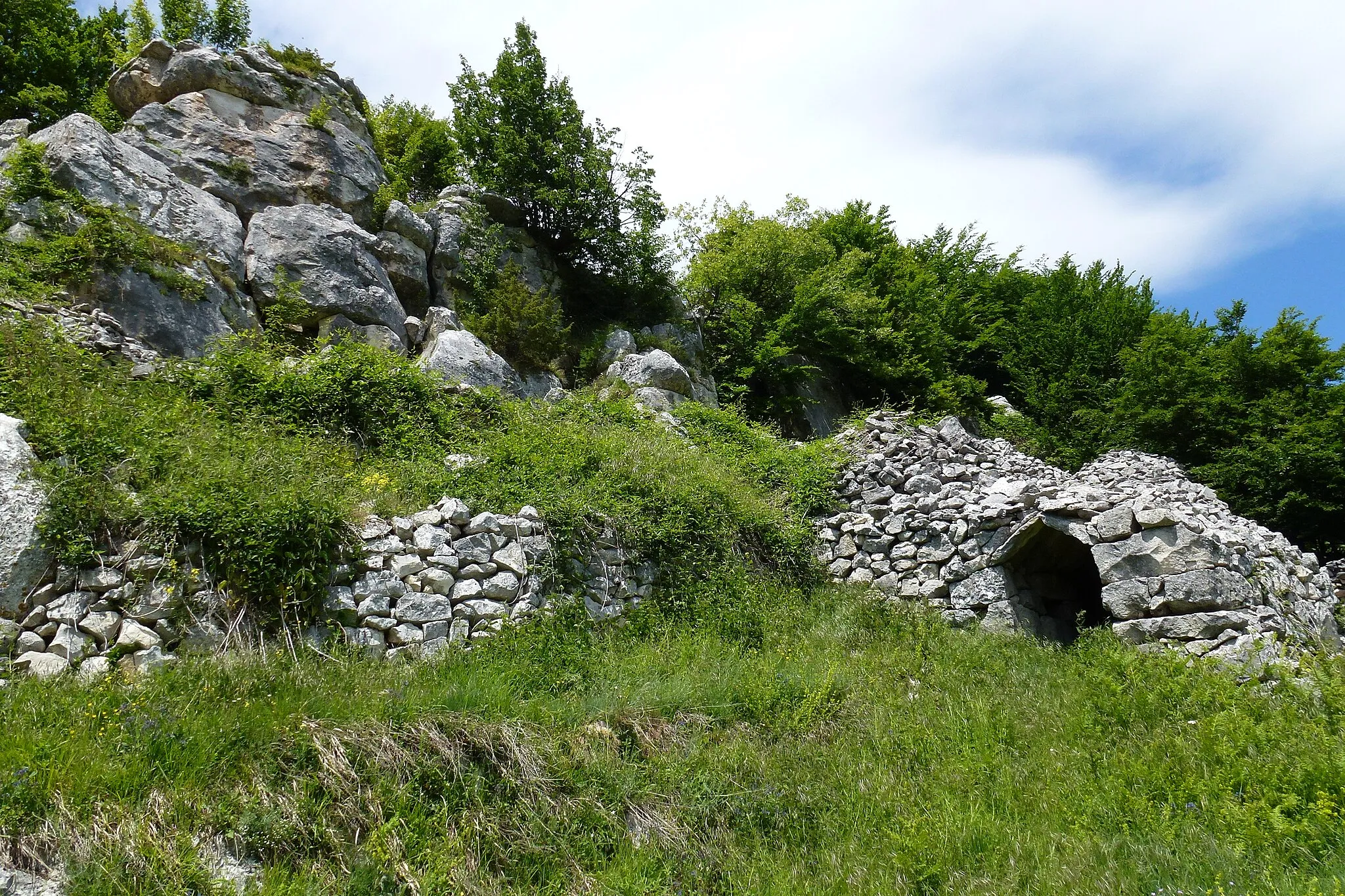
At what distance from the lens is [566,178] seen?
1859 centimetres

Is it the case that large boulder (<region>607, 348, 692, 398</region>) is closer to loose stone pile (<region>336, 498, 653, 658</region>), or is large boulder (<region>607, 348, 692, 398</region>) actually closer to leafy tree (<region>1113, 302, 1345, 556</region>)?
loose stone pile (<region>336, 498, 653, 658</region>)

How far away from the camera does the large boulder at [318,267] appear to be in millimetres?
12859

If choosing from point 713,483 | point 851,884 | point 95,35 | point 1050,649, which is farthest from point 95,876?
point 95,35

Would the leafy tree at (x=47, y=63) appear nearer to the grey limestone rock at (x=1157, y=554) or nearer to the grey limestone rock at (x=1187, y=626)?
the grey limestone rock at (x=1157, y=554)

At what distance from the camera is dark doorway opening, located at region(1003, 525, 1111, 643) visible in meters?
10.3

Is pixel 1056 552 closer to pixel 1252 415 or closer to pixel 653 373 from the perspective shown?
pixel 653 373

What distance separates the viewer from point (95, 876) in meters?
3.53

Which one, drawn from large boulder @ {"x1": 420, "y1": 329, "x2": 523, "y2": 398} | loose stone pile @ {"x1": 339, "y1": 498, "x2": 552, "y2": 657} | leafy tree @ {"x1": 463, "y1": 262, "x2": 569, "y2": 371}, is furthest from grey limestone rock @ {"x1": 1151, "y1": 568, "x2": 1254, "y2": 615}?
leafy tree @ {"x1": 463, "y1": 262, "x2": 569, "y2": 371}

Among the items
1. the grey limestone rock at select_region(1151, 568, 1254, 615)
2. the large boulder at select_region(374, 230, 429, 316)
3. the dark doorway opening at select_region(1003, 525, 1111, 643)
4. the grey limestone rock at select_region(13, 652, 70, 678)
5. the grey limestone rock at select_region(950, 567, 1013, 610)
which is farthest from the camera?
the large boulder at select_region(374, 230, 429, 316)

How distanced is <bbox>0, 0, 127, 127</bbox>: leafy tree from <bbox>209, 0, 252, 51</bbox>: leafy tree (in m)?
3.29

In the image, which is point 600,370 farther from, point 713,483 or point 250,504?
point 250,504

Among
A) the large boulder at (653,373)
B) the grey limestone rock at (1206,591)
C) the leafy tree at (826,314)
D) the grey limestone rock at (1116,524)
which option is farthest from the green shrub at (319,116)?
the grey limestone rock at (1206,591)

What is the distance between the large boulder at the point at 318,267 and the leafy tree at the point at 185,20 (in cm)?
1336

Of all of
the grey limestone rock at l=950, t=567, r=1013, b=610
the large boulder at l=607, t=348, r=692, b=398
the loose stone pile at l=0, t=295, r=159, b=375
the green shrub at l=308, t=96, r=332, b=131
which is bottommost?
the loose stone pile at l=0, t=295, r=159, b=375
